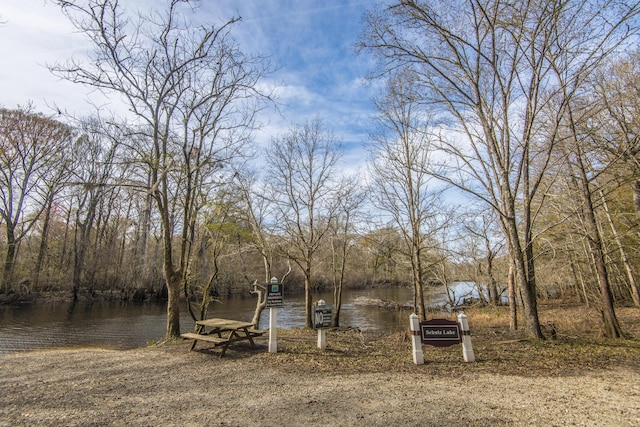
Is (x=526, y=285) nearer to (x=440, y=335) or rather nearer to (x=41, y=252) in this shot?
(x=440, y=335)

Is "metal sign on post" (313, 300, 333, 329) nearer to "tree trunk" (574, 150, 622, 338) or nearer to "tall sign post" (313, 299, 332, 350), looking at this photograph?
"tall sign post" (313, 299, 332, 350)

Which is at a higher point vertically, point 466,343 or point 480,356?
point 466,343

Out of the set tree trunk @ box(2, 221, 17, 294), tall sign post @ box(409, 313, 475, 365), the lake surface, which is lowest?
the lake surface

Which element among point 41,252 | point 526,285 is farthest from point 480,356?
point 41,252

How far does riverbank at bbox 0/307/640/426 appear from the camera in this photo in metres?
3.63

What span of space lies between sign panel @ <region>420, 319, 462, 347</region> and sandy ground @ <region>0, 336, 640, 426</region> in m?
0.39

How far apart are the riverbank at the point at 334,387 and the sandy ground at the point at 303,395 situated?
0.6 inches

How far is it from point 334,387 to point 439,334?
2.38m

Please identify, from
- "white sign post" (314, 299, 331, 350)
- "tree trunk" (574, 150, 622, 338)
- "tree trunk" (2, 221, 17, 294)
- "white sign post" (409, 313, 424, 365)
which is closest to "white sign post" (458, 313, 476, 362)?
"white sign post" (409, 313, 424, 365)

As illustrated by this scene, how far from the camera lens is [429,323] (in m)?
5.96

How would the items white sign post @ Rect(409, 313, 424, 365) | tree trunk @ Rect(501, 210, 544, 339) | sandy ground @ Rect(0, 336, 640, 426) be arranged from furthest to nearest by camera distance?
tree trunk @ Rect(501, 210, 544, 339) → white sign post @ Rect(409, 313, 424, 365) → sandy ground @ Rect(0, 336, 640, 426)

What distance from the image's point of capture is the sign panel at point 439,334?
5.88m

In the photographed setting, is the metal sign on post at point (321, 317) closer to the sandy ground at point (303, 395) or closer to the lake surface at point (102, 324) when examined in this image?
the sandy ground at point (303, 395)

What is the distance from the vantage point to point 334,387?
15.2ft
